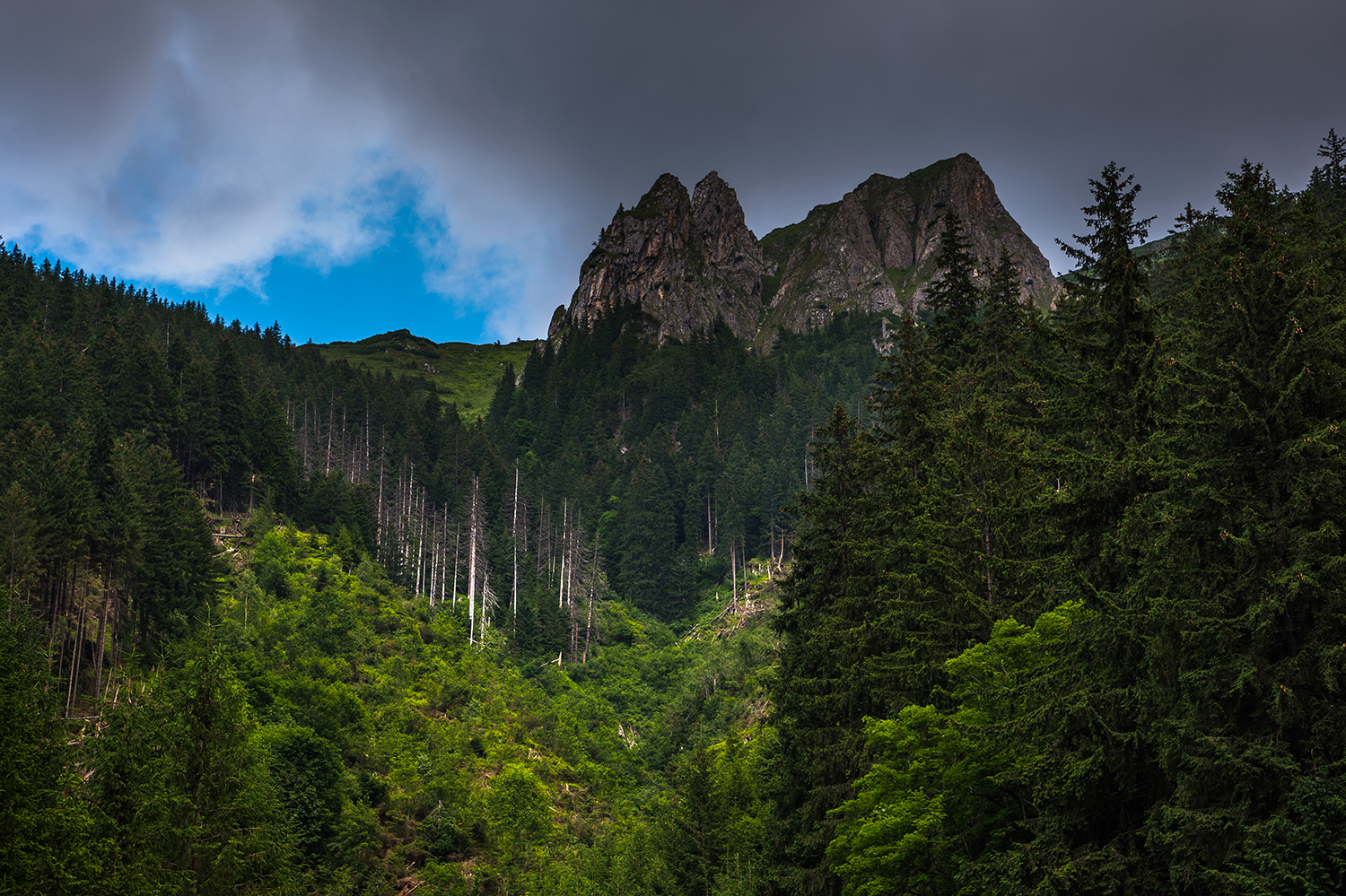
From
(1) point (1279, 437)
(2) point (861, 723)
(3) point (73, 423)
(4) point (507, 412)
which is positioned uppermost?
(4) point (507, 412)

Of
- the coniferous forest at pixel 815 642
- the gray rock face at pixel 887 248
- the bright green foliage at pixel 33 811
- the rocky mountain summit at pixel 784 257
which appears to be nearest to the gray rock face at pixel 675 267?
the rocky mountain summit at pixel 784 257

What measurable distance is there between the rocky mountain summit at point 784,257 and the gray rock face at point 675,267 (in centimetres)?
23

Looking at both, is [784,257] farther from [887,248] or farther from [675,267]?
[675,267]

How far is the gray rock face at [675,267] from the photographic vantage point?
158750 mm

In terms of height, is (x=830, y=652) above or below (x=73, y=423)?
below

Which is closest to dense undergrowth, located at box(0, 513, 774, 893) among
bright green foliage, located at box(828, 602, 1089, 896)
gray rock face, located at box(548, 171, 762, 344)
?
bright green foliage, located at box(828, 602, 1089, 896)

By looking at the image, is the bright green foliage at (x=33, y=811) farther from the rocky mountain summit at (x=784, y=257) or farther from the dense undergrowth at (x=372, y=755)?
the rocky mountain summit at (x=784, y=257)

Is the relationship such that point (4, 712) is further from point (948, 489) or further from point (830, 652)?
point (948, 489)

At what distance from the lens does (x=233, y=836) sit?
22500mm

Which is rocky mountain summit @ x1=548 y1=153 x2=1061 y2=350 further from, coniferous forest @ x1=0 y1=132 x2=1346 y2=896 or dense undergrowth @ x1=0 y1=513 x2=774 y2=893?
dense undergrowth @ x1=0 y1=513 x2=774 y2=893

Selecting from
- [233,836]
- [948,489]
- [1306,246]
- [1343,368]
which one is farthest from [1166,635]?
[233,836]

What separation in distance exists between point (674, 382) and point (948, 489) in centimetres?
10427

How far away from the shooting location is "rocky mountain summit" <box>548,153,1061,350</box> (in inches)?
6334

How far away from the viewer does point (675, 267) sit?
16212 centimetres
